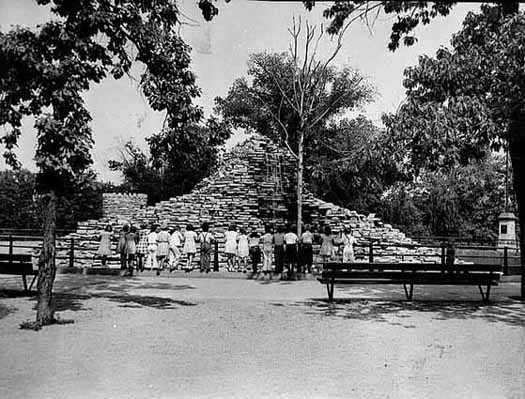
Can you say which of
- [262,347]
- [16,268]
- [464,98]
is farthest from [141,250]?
[262,347]

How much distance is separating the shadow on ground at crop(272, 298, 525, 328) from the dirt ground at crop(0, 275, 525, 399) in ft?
0.11

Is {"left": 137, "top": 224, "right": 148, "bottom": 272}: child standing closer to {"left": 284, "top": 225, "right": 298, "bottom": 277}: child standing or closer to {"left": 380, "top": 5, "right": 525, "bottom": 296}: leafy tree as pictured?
{"left": 284, "top": 225, "right": 298, "bottom": 277}: child standing

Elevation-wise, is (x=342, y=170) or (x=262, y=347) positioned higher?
(x=342, y=170)

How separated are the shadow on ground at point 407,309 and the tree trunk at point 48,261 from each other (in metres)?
4.31

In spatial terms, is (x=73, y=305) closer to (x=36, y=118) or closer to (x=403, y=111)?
(x=36, y=118)

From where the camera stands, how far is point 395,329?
9633mm

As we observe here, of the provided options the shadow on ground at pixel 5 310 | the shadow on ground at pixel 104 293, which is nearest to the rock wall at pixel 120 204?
the shadow on ground at pixel 104 293

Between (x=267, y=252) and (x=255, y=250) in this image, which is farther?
(x=255, y=250)

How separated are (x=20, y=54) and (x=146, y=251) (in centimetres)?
1259

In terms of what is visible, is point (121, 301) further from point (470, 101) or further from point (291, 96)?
point (291, 96)

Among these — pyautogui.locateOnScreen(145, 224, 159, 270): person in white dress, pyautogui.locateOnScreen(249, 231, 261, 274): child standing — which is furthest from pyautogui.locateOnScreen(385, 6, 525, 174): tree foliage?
pyautogui.locateOnScreen(145, 224, 159, 270): person in white dress

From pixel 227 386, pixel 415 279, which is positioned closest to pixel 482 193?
pixel 415 279

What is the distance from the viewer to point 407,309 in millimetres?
11797

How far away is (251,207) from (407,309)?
647 inches
